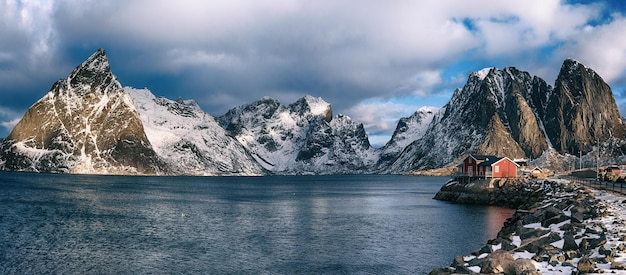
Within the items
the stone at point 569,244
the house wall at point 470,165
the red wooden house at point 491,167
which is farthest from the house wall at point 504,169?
the stone at point 569,244

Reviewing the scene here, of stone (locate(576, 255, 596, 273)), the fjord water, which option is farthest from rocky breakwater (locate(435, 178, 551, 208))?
stone (locate(576, 255, 596, 273))

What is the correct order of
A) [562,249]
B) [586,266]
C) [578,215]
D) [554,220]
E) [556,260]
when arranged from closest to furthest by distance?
[586,266] < [556,260] < [562,249] < [578,215] < [554,220]

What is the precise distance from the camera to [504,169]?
385ft

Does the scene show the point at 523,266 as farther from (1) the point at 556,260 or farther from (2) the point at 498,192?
(2) the point at 498,192

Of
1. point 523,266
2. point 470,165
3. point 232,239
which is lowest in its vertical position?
point 232,239

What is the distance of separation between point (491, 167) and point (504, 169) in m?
4.19

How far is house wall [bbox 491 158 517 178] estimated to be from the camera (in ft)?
381

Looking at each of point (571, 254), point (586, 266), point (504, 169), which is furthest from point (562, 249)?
point (504, 169)

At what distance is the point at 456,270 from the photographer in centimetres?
2864

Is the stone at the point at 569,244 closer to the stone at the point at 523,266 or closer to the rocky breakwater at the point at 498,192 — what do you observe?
the stone at the point at 523,266

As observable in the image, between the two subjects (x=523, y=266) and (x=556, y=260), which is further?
(x=556, y=260)

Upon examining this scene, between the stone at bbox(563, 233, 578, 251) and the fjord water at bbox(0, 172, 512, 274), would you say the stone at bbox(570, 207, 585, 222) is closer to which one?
the stone at bbox(563, 233, 578, 251)

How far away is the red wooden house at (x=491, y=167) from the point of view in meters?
116

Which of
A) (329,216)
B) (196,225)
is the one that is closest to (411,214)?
(329,216)
